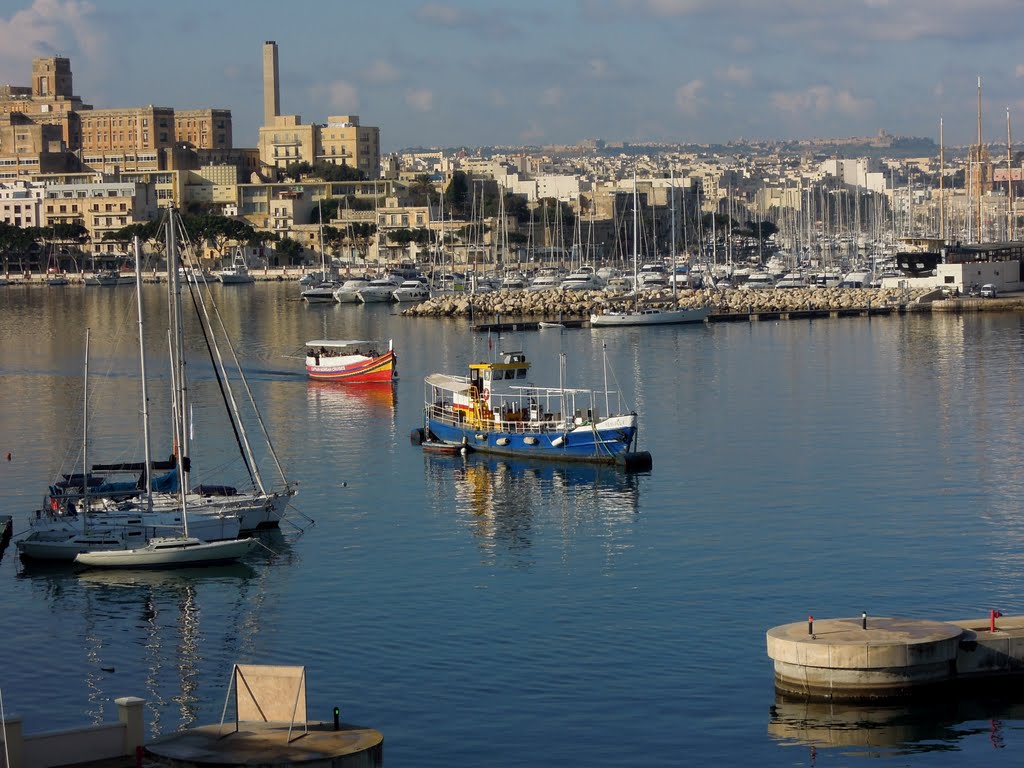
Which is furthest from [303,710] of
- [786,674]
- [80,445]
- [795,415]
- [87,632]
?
[795,415]

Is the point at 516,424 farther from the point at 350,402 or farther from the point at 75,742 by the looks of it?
the point at 75,742

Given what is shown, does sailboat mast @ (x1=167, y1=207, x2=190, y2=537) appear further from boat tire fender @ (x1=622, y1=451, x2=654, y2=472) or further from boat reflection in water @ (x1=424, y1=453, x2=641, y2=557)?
boat tire fender @ (x1=622, y1=451, x2=654, y2=472)

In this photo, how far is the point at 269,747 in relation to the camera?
54.6 ft

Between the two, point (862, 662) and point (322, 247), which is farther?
point (322, 247)

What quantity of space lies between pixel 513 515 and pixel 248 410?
1996 centimetres

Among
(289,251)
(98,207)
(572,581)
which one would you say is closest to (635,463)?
(572,581)

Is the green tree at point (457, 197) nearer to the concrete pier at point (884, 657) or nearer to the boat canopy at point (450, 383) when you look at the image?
the boat canopy at point (450, 383)

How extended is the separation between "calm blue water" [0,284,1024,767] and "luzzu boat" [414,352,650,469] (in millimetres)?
600

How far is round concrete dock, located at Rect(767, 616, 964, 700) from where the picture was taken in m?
20.8

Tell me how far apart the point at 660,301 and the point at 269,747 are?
8078 centimetres

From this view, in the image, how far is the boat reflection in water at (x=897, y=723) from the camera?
19875mm

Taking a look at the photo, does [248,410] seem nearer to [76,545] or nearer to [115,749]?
[76,545]

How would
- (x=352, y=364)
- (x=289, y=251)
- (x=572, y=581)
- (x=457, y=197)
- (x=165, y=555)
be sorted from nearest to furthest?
(x=572, y=581) < (x=165, y=555) < (x=352, y=364) < (x=289, y=251) < (x=457, y=197)

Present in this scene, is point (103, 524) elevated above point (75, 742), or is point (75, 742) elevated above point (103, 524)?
point (103, 524)
